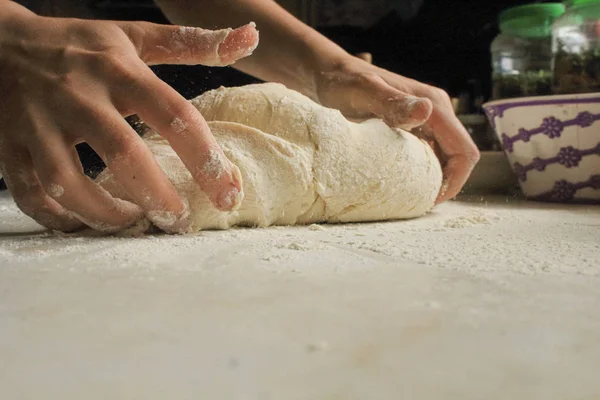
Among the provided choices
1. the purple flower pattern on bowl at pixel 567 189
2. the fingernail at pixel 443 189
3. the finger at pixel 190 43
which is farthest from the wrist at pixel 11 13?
the purple flower pattern on bowl at pixel 567 189

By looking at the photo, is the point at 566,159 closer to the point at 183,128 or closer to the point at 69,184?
the point at 183,128

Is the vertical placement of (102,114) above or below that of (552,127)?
above

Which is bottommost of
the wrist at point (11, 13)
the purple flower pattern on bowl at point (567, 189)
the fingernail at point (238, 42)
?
the purple flower pattern on bowl at point (567, 189)

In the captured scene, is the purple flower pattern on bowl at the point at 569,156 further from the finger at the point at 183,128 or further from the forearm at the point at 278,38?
the finger at the point at 183,128

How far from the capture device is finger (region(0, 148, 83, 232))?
2.78 feet

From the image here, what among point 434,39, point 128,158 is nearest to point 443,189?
point 128,158

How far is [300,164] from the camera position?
101cm

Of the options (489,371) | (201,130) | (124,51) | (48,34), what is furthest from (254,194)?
(489,371)

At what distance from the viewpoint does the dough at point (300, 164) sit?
0.97 meters

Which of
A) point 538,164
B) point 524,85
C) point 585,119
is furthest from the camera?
point 524,85

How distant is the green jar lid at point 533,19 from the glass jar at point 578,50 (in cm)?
22

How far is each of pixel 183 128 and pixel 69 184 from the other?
19 centimetres

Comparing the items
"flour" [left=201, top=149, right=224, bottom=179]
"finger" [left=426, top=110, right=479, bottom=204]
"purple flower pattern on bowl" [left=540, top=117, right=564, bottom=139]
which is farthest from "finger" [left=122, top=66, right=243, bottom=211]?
"purple flower pattern on bowl" [left=540, top=117, right=564, bottom=139]

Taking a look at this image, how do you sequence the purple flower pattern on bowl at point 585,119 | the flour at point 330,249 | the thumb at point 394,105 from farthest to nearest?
the purple flower pattern on bowl at point 585,119 → the thumb at point 394,105 → the flour at point 330,249
